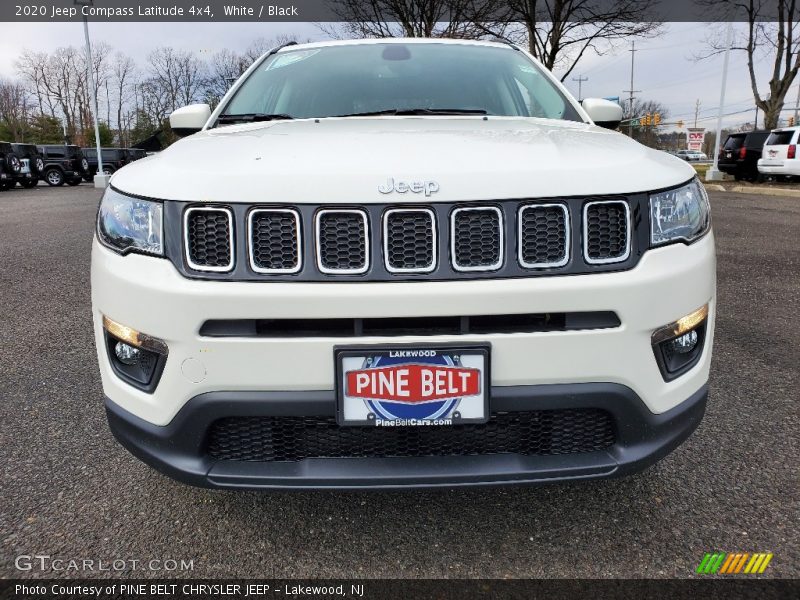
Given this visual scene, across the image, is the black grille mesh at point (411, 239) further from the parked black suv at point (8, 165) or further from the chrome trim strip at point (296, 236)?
the parked black suv at point (8, 165)

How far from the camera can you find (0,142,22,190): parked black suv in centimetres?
2070

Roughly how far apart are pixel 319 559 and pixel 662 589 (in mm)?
927

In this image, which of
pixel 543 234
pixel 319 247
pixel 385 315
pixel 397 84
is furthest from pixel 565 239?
pixel 397 84

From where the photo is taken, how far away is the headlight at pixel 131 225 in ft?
5.06

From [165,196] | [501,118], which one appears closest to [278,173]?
[165,196]

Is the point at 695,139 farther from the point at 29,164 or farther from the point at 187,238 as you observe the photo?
the point at 187,238

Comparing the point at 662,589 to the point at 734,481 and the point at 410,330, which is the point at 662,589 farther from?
the point at 410,330

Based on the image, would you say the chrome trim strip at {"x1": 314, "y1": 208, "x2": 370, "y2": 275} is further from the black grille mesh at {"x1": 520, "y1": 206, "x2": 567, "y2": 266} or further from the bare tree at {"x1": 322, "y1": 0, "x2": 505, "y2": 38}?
the bare tree at {"x1": 322, "y1": 0, "x2": 505, "y2": 38}

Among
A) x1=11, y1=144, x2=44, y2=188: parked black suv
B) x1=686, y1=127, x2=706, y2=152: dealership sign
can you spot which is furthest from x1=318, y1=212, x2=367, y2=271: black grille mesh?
x1=686, y1=127, x2=706, y2=152: dealership sign

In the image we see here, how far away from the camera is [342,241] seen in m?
1.47

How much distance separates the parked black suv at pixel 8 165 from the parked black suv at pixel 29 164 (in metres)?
0.26

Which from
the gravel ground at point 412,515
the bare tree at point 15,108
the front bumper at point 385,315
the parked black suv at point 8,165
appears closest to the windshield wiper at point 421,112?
the front bumper at point 385,315

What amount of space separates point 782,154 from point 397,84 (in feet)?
54.3

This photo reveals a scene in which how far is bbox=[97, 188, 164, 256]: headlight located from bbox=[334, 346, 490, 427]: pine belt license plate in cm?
56
